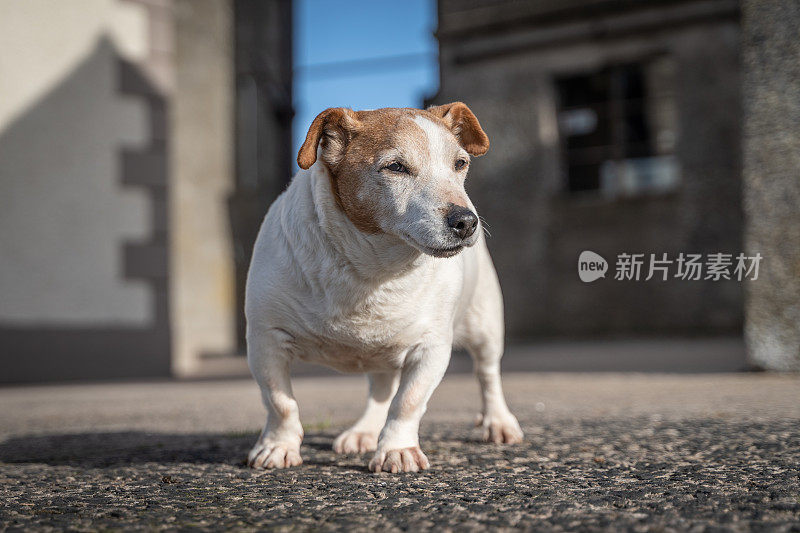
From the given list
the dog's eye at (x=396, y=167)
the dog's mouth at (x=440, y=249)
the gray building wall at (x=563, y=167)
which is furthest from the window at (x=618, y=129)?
the dog's mouth at (x=440, y=249)

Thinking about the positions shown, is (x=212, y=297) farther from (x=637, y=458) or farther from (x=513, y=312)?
(x=637, y=458)

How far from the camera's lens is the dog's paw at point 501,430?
9.48 ft

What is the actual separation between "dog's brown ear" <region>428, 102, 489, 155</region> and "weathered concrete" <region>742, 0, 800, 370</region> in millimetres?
3250

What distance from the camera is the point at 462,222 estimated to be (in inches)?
86.8

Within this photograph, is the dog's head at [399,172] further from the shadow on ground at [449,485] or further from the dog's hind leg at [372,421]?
the dog's hind leg at [372,421]

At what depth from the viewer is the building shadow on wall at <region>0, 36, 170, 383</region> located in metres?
6.72

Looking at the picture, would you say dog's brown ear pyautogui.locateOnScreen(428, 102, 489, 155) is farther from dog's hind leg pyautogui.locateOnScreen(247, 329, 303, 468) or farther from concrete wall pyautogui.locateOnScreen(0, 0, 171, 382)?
concrete wall pyautogui.locateOnScreen(0, 0, 171, 382)

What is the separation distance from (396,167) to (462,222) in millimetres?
348

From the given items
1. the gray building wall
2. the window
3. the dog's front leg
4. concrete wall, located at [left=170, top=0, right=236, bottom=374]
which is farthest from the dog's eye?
concrete wall, located at [left=170, top=0, right=236, bottom=374]

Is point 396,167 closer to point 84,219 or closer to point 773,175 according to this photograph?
point 773,175

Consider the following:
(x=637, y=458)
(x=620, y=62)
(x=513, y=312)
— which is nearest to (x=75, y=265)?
(x=637, y=458)

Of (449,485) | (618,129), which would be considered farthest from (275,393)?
(618,129)

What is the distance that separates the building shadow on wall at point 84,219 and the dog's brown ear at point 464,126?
4946mm

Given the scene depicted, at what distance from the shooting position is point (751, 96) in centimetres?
524
